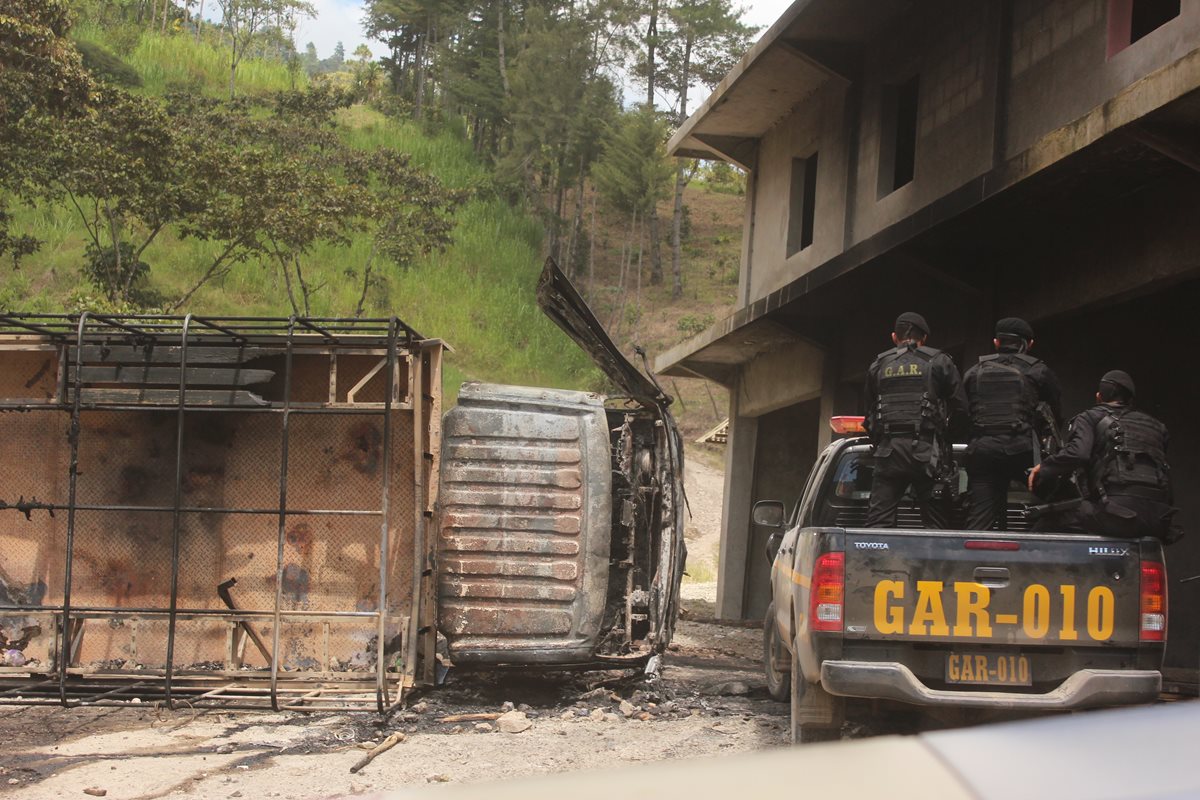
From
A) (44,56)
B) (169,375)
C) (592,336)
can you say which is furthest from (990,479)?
(44,56)

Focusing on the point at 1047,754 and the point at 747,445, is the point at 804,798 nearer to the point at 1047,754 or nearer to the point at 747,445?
the point at 1047,754

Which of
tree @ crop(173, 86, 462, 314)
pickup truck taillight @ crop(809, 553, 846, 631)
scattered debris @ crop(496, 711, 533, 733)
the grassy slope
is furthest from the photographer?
the grassy slope

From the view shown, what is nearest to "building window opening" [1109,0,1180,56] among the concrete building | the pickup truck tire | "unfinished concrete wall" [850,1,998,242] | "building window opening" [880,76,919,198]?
the concrete building

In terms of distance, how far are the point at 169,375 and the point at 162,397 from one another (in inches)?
7.0

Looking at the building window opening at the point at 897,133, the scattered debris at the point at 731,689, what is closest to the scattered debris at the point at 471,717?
the scattered debris at the point at 731,689

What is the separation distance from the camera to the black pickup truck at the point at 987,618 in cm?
572

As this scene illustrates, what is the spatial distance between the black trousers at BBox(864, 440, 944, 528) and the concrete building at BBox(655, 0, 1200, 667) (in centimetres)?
227

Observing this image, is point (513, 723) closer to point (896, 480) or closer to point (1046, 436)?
point (896, 480)

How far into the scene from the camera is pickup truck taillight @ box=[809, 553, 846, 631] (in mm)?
5809

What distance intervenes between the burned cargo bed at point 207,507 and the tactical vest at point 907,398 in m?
3.59

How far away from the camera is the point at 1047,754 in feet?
5.52

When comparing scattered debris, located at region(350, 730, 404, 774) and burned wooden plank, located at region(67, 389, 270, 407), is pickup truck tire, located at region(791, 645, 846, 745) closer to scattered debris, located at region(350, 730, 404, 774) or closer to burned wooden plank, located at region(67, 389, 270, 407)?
scattered debris, located at region(350, 730, 404, 774)

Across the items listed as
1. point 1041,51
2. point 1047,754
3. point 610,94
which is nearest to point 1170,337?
point 1041,51

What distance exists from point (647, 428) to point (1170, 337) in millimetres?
5082
